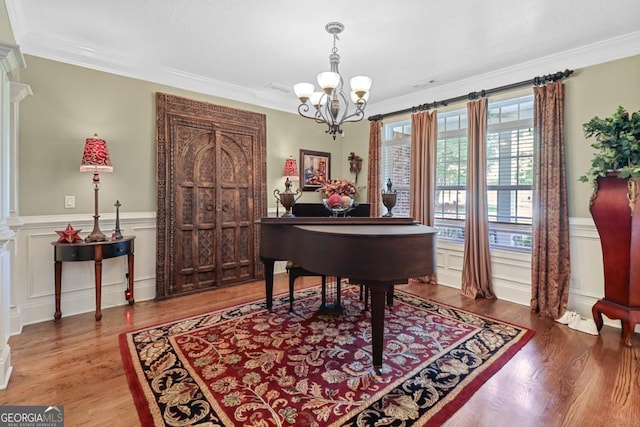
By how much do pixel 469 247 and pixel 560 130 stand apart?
155cm

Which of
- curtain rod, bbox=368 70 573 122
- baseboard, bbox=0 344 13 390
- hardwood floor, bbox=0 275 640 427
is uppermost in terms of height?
curtain rod, bbox=368 70 573 122

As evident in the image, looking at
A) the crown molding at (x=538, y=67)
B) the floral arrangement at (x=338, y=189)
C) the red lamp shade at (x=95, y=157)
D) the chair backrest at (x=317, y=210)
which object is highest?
the crown molding at (x=538, y=67)

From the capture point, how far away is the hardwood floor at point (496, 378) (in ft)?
5.61

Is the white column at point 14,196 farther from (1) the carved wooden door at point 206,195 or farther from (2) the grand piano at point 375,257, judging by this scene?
(2) the grand piano at point 375,257

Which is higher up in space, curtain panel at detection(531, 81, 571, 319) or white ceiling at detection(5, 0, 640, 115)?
white ceiling at detection(5, 0, 640, 115)

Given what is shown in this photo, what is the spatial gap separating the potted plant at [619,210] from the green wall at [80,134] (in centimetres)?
416

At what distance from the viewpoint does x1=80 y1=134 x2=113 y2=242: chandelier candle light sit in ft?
9.64

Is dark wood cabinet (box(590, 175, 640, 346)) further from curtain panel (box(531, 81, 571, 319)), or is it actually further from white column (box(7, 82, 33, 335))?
white column (box(7, 82, 33, 335))

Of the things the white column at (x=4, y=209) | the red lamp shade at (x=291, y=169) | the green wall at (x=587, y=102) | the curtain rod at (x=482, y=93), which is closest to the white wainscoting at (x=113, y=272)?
the green wall at (x=587, y=102)

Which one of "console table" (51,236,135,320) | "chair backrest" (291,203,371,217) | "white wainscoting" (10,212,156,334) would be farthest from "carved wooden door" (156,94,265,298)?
"chair backrest" (291,203,371,217)

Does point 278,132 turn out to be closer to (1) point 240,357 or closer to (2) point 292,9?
(2) point 292,9

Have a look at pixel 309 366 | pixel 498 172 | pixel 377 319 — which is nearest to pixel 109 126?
pixel 309 366

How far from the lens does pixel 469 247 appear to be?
384 centimetres

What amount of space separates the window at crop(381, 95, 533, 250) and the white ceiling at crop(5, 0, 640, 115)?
419mm
